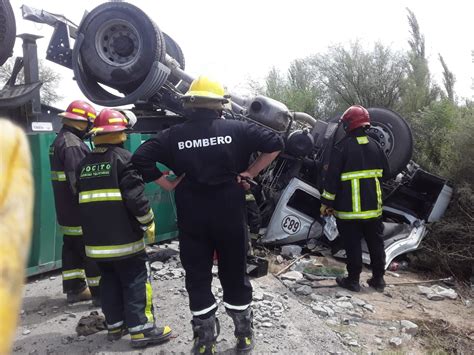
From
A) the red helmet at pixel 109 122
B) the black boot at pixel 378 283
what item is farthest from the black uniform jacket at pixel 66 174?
the black boot at pixel 378 283

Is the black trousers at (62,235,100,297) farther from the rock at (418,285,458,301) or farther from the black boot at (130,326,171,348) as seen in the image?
the rock at (418,285,458,301)

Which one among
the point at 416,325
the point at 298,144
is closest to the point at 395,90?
A: the point at 298,144

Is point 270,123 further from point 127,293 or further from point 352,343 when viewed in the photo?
point 127,293

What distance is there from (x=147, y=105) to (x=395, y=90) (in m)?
6.58

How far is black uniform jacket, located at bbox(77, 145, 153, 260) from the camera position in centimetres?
291

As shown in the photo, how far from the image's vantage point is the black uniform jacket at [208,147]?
270 centimetres

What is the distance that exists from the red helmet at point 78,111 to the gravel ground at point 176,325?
5.47 feet

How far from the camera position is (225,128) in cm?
273

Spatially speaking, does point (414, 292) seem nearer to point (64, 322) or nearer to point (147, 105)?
point (64, 322)

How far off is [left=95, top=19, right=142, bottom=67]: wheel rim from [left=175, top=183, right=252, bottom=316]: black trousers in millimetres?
2859

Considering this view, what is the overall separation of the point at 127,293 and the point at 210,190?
0.95 metres

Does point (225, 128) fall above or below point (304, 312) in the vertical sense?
above

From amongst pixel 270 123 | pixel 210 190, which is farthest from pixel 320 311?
pixel 270 123

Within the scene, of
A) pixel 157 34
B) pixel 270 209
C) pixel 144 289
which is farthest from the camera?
pixel 270 209
